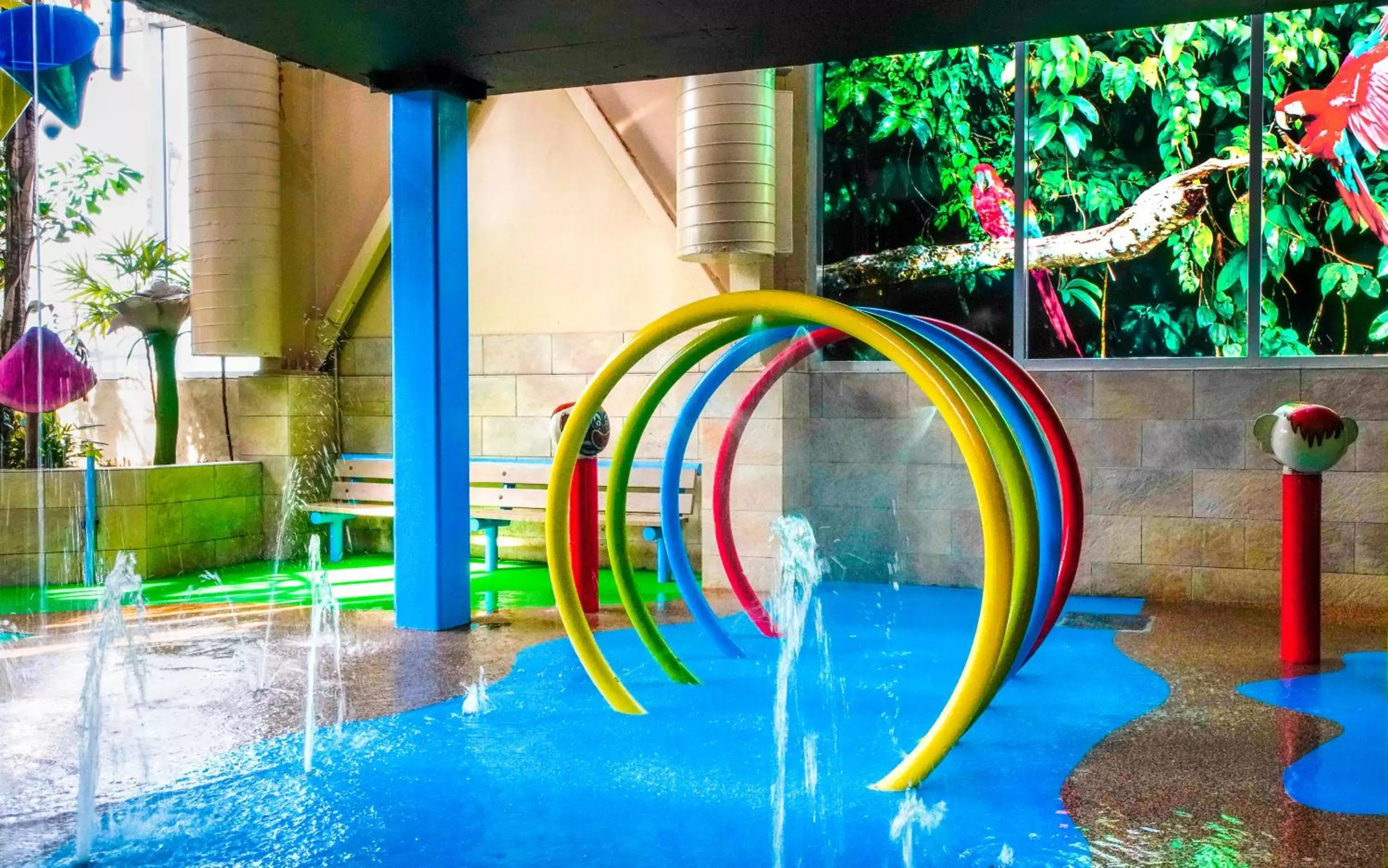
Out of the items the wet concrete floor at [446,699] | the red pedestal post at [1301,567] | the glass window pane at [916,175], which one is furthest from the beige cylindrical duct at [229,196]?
the red pedestal post at [1301,567]

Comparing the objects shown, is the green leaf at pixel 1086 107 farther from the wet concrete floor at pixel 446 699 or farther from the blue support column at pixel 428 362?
the blue support column at pixel 428 362

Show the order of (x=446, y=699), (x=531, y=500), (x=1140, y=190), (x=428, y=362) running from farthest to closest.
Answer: (x=531, y=500)
(x=1140, y=190)
(x=428, y=362)
(x=446, y=699)

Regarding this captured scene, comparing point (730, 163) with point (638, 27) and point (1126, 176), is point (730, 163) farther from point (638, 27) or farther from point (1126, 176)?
point (1126, 176)

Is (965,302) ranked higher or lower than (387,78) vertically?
lower

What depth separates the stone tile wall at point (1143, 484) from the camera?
22.0 feet

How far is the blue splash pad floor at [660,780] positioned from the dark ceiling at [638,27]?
9.09ft

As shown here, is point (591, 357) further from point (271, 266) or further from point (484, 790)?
point (484, 790)

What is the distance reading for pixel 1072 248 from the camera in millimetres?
7480

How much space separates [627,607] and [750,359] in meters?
2.92

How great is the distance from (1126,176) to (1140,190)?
0.12 metres

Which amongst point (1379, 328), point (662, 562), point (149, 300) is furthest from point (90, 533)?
point (1379, 328)

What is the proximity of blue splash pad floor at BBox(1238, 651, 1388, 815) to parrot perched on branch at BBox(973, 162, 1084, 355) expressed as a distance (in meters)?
2.73

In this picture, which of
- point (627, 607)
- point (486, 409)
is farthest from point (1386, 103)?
point (486, 409)

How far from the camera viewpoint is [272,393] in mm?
8969
